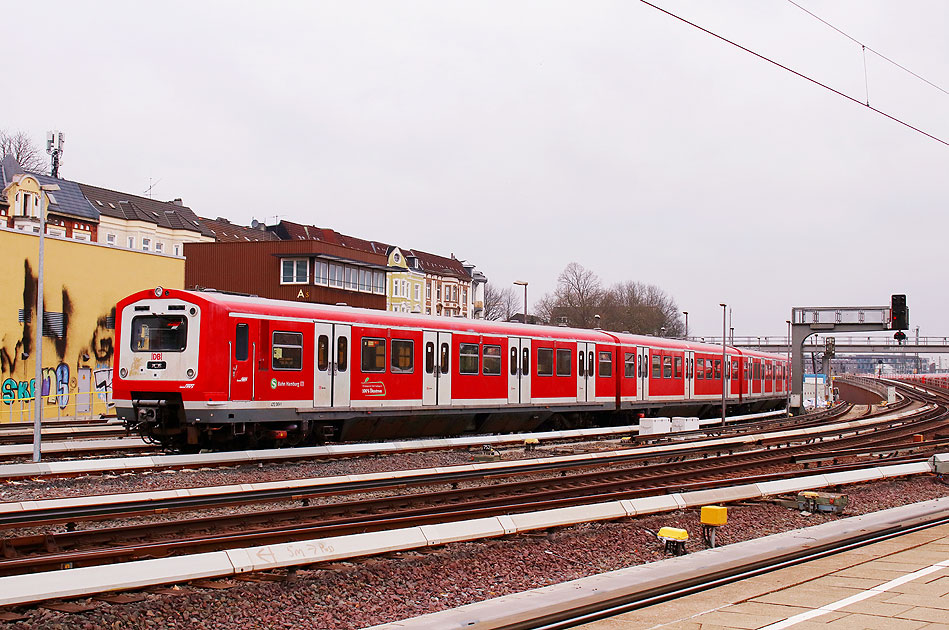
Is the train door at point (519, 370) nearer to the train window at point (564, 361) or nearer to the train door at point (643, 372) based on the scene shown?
the train window at point (564, 361)

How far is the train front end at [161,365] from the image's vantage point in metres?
18.8

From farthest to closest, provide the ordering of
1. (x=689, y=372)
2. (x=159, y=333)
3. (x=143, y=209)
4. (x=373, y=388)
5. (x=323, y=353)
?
(x=143, y=209), (x=689, y=372), (x=373, y=388), (x=323, y=353), (x=159, y=333)

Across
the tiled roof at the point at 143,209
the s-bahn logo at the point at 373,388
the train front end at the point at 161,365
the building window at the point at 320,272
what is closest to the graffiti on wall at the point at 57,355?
the train front end at the point at 161,365

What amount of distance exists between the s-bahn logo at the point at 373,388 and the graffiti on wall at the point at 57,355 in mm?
13047

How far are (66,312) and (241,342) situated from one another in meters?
17.5

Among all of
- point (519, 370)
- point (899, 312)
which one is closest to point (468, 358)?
point (519, 370)

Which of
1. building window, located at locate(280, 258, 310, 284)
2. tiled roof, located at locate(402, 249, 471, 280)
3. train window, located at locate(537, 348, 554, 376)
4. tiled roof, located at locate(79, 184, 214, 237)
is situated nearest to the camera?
train window, located at locate(537, 348, 554, 376)

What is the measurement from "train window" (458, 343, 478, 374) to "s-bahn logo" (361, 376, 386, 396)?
123 inches

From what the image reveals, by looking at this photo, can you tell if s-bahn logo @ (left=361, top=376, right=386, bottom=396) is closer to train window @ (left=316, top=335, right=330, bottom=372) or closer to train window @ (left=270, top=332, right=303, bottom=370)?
train window @ (left=316, top=335, right=330, bottom=372)

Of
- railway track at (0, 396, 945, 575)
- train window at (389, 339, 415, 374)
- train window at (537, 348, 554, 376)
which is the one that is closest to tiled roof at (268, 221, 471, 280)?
train window at (537, 348, 554, 376)

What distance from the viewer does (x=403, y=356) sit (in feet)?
76.4

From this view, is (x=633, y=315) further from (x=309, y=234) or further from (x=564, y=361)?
(x=564, y=361)

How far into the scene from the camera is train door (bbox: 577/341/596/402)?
1196 inches

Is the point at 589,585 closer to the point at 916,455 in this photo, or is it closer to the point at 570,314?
the point at 916,455
